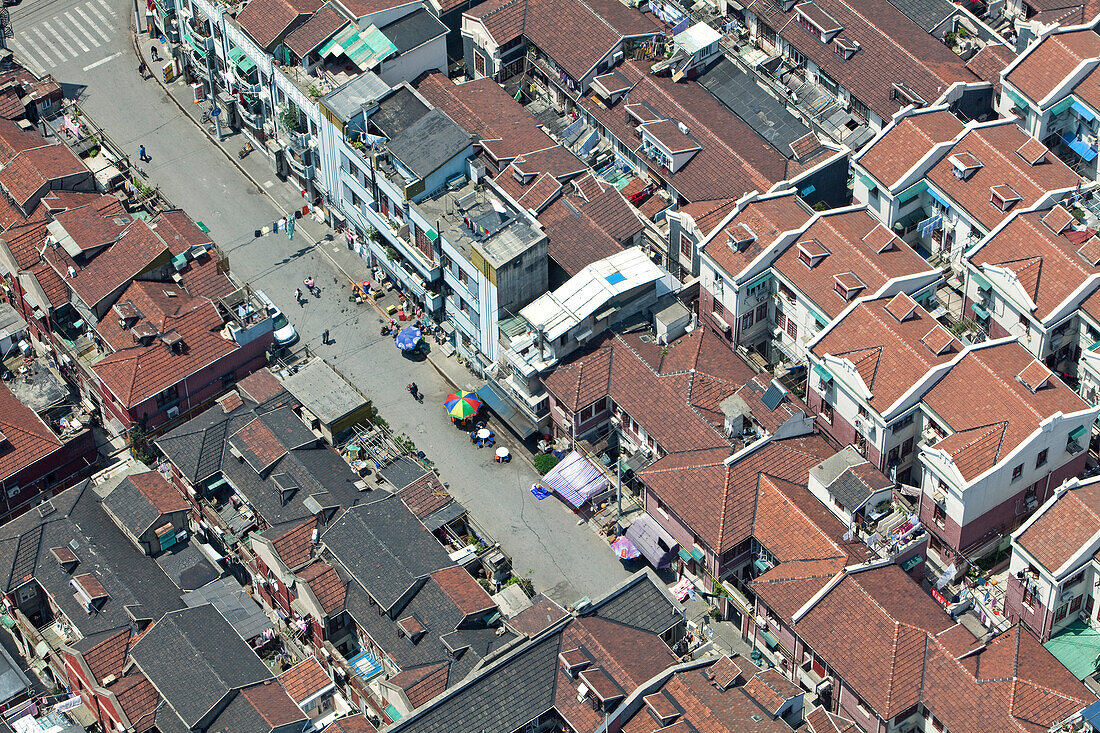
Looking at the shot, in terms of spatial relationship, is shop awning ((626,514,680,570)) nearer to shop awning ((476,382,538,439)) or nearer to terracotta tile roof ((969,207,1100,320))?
shop awning ((476,382,538,439))

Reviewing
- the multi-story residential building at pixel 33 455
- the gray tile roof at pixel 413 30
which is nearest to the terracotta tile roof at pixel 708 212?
the gray tile roof at pixel 413 30

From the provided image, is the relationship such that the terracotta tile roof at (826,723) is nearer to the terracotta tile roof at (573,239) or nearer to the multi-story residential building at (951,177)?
the terracotta tile roof at (573,239)

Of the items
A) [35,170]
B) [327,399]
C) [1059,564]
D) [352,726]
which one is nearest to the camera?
[352,726]

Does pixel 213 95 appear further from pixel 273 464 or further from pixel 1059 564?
pixel 1059 564

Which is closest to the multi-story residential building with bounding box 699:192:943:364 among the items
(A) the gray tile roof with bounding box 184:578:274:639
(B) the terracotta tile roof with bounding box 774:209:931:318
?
(B) the terracotta tile roof with bounding box 774:209:931:318

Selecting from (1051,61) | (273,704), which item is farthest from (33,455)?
(1051,61)

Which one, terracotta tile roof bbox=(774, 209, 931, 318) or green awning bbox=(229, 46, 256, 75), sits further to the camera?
green awning bbox=(229, 46, 256, 75)
